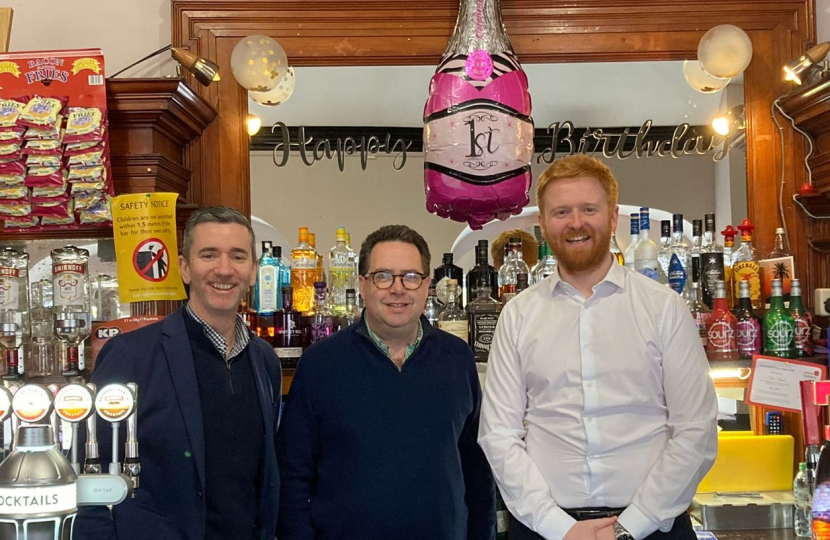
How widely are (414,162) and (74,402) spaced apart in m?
2.01

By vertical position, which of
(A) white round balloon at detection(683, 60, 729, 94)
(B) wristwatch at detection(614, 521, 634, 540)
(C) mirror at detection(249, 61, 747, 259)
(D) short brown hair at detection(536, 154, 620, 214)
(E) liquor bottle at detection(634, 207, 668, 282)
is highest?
(A) white round balloon at detection(683, 60, 729, 94)

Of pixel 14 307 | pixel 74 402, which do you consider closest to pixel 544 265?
pixel 14 307

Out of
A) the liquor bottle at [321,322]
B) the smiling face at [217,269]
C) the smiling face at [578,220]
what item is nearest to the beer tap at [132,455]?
the smiling face at [217,269]

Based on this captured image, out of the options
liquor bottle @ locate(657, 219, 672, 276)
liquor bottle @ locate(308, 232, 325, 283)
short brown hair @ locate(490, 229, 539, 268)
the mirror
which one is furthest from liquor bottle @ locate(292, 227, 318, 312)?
liquor bottle @ locate(657, 219, 672, 276)

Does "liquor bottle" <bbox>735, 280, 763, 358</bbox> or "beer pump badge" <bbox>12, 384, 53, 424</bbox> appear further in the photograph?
"liquor bottle" <bbox>735, 280, 763, 358</bbox>

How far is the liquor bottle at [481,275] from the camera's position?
10.4 ft

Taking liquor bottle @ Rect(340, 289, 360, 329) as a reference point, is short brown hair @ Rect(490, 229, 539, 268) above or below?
above

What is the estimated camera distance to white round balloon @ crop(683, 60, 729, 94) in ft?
10.8

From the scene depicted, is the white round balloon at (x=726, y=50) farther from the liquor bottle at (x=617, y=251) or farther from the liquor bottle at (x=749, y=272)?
the liquor bottle at (x=617, y=251)

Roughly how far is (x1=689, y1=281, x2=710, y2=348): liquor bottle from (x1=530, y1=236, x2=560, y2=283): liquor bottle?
0.31 meters

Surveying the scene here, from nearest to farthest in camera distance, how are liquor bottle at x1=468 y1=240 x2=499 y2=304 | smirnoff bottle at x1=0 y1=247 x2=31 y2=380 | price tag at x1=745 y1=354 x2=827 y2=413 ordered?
1. price tag at x1=745 y1=354 x2=827 y2=413
2. smirnoff bottle at x1=0 y1=247 x2=31 y2=380
3. liquor bottle at x1=468 y1=240 x2=499 y2=304

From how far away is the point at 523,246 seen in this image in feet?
10.8

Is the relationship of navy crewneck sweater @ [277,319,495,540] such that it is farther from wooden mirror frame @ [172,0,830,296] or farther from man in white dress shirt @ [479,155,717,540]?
wooden mirror frame @ [172,0,830,296]

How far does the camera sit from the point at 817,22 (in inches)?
129
